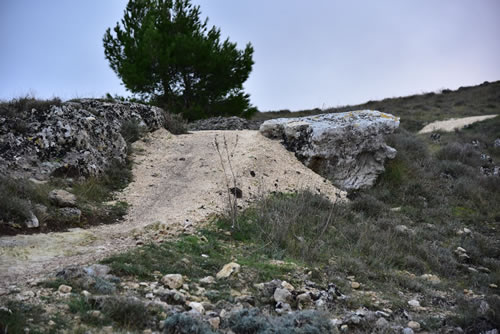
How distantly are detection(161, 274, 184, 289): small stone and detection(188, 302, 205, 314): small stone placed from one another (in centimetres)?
36

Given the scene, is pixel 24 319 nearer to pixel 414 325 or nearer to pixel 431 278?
pixel 414 325

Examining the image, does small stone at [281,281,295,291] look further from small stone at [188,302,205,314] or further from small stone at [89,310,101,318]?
small stone at [89,310,101,318]

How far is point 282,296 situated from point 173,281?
1.00m

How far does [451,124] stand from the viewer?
19578 mm

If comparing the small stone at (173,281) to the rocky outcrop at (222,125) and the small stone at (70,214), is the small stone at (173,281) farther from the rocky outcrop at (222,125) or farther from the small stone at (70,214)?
the rocky outcrop at (222,125)

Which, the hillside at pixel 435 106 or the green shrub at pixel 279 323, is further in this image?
the hillside at pixel 435 106

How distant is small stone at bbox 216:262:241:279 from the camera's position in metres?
4.08

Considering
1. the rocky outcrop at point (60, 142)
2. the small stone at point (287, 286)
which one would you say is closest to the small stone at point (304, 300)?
the small stone at point (287, 286)

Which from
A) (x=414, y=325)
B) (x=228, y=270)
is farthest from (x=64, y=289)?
(x=414, y=325)

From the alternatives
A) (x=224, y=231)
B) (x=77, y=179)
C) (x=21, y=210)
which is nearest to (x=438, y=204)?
(x=224, y=231)

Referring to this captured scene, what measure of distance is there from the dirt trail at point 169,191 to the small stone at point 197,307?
1284 millimetres

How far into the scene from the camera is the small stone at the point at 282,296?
3696 millimetres

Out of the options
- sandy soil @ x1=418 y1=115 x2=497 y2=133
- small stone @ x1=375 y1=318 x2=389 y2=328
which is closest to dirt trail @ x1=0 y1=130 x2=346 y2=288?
small stone @ x1=375 y1=318 x2=389 y2=328

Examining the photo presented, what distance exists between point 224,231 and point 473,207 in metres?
5.85
